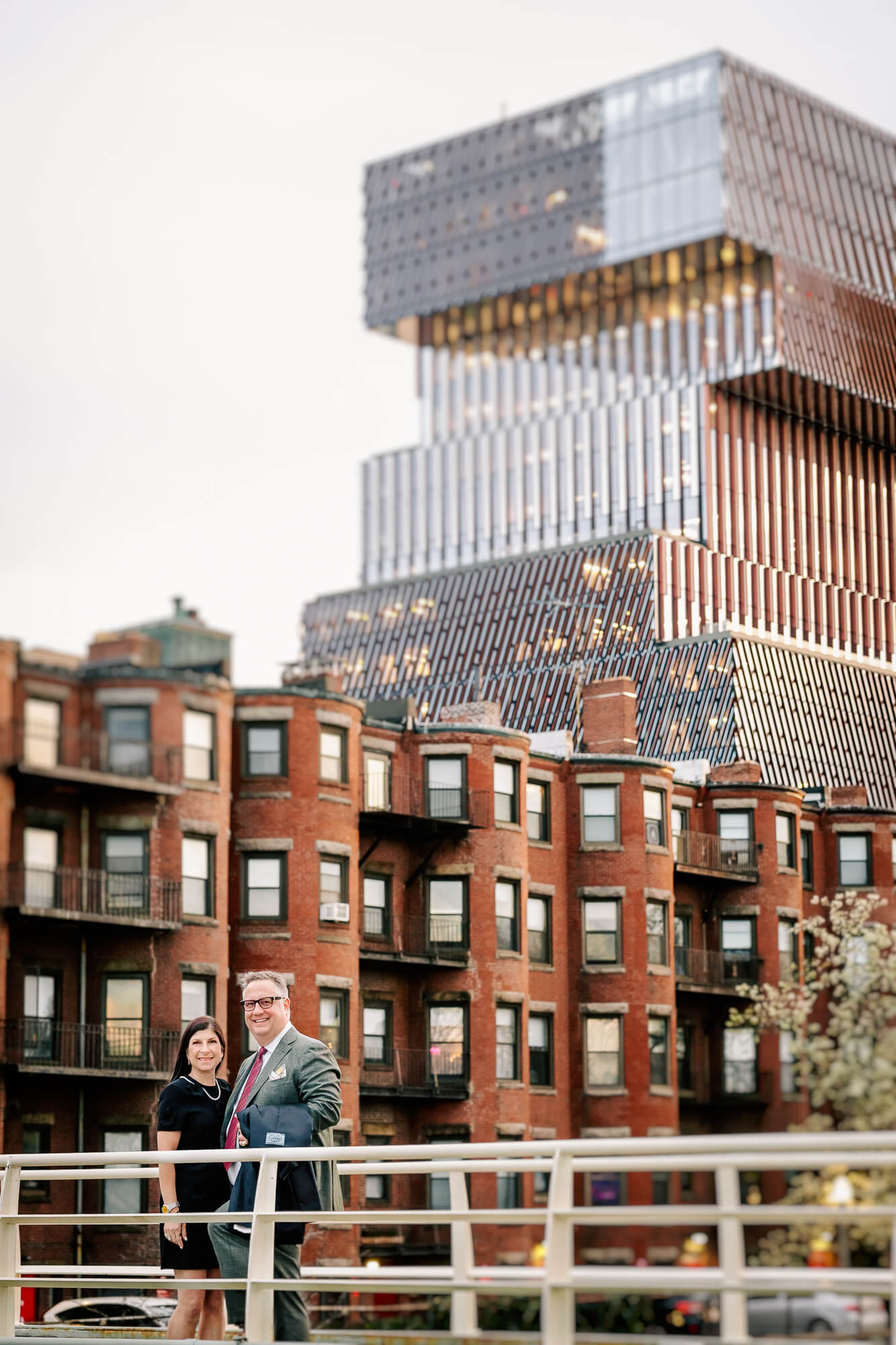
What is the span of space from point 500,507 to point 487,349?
13.8 meters

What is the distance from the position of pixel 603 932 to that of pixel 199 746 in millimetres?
17334

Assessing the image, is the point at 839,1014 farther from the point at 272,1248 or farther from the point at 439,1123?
the point at 272,1248

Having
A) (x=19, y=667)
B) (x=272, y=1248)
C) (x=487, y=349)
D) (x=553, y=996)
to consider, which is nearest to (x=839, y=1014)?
(x=553, y=996)

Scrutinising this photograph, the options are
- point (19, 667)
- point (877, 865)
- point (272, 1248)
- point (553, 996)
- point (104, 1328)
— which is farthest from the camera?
point (877, 865)

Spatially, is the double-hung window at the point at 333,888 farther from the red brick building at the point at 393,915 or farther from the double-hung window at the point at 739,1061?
the double-hung window at the point at 739,1061

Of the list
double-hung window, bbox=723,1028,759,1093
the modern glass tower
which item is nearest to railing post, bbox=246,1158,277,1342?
double-hung window, bbox=723,1028,759,1093

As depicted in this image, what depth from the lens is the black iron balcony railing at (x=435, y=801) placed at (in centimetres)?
5688

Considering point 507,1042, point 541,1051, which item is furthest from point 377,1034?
point 541,1051

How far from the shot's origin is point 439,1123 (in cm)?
5631

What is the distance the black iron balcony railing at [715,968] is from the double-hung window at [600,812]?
18.1 ft

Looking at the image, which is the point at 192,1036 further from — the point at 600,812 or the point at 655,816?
the point at 655,816

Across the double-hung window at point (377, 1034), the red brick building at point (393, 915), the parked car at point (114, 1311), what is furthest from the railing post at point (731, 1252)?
the double-hung window at point (377, 1034)

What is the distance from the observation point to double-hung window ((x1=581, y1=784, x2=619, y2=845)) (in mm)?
62812

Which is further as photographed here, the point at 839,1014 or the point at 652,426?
the point at 652,426
